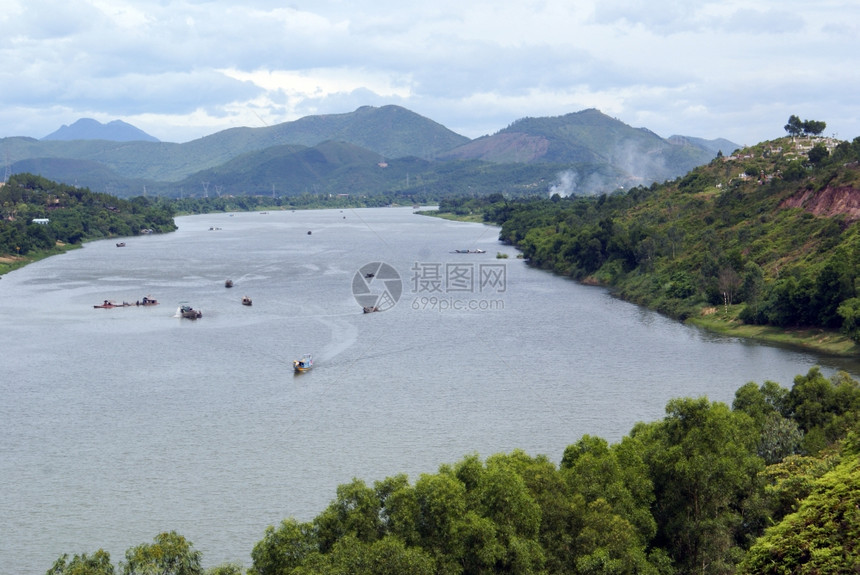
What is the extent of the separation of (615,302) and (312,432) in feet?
113

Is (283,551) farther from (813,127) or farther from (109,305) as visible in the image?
(813,127)

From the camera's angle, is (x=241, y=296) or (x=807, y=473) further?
(x=241, y=296)

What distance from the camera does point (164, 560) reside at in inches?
713

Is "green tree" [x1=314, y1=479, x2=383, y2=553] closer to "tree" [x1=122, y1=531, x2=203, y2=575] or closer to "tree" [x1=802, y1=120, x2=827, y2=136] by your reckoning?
"tree" [x1=122, y1=531, x2=203, y2=575]

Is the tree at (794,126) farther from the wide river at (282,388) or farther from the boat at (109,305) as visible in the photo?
the boat at (109,305)

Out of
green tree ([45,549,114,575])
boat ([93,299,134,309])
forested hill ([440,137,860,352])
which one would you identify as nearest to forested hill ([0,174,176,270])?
boat ([93,299,134,309])

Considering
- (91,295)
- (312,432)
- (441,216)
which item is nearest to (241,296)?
(91,295)

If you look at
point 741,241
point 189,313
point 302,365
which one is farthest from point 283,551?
point 741,241

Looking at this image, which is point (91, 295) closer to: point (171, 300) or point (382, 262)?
point (171, 300)

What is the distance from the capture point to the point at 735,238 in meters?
63.0

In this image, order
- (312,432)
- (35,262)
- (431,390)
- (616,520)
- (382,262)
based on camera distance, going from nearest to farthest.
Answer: (616,520) < (312,432) < (431,390) < (382,262) < (35,262)

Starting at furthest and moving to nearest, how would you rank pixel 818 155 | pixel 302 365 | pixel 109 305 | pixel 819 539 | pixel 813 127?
pixel 813 127 < pixel 818 155 < pixel 109 305 < pixel 302 365 < pixel 819 539

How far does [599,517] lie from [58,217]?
365 feet

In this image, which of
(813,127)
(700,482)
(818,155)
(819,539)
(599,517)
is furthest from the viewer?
(813,127)
